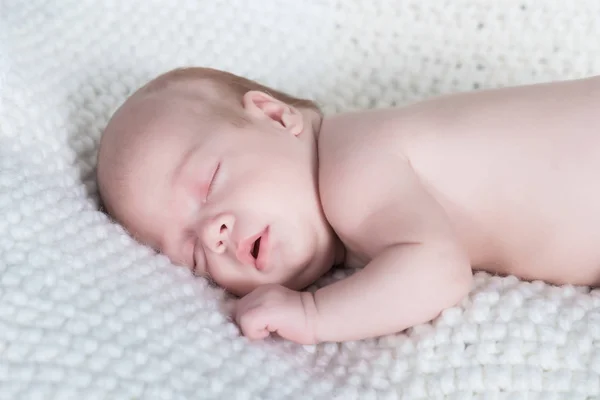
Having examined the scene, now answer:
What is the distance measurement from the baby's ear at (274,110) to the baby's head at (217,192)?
1.0 inches

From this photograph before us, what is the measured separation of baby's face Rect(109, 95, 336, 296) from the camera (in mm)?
926

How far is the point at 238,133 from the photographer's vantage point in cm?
98

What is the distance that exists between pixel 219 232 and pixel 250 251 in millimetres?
51

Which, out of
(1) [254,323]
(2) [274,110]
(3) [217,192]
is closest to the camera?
(1) [254,323]

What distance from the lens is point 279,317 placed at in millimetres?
845

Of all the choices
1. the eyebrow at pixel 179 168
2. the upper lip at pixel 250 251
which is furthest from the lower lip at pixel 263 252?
the eyebrow at pixel 179 168

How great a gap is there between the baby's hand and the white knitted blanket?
0.08 ft

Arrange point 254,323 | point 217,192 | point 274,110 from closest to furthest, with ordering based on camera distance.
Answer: point 254,323, point 217,192, point 274,110

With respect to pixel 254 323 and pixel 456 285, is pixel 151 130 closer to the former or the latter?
pixel 254 323

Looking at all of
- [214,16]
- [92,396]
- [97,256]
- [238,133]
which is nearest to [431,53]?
[214,16]

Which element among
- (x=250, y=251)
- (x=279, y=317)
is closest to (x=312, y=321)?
(x=279, y=317)

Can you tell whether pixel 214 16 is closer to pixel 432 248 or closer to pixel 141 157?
pixel 141 157

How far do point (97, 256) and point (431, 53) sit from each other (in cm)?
82

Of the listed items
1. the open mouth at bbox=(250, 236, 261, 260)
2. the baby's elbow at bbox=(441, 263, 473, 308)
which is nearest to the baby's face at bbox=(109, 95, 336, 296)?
the open mouth at bbox=(250, 236, 261, 260)
